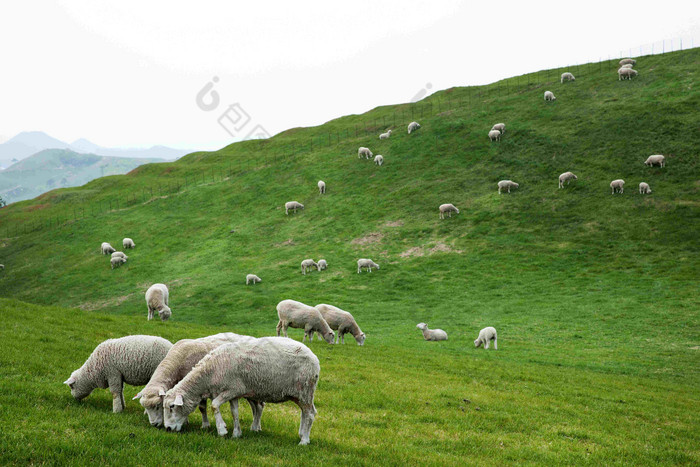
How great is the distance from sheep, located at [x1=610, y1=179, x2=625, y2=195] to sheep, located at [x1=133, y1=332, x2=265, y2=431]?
172ft

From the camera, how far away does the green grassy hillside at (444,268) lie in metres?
11.7

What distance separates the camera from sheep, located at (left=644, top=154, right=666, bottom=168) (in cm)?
5069

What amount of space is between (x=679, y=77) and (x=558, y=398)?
74.1 m

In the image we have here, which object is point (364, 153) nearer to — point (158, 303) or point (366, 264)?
point (366, 264)

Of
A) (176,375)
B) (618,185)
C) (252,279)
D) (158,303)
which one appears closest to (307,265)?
(252,279)

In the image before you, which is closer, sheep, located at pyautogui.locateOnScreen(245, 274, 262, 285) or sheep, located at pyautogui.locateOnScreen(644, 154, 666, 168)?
sheep, located at pyautogui.locateOnScreen(245, 274, 262, 285)

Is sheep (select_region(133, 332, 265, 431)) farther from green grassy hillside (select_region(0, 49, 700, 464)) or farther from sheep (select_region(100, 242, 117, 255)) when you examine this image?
sheep (select_region(100, 242, 117, 255))

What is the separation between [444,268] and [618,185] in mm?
23549

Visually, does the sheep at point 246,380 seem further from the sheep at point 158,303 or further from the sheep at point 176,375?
the sheep at point 158,303

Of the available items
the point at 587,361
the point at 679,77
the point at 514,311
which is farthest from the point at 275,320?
the point at 679,77

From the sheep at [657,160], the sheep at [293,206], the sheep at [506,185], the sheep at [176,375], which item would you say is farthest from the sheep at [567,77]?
the sheep at [176,375]

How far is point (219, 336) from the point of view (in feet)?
35.3

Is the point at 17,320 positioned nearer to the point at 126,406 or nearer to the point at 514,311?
the point at 126,406

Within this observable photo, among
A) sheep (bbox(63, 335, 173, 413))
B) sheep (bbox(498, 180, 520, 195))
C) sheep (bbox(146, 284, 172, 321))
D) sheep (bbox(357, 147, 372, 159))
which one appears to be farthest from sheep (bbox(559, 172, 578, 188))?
sheep (bbox(63, 335, 173, 413))
